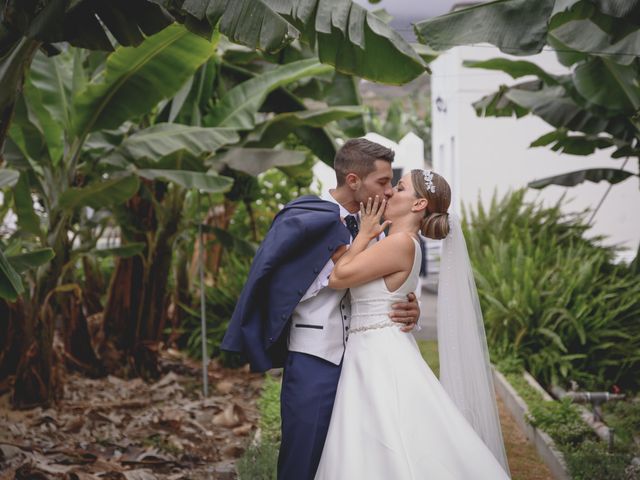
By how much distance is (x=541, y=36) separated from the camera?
529 centimetres

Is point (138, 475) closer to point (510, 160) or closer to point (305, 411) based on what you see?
point (305, 411)

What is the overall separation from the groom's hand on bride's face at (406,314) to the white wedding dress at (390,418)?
0.03 meters

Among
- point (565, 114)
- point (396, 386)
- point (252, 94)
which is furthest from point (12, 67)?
point (565, 114)

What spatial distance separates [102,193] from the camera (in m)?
7.87

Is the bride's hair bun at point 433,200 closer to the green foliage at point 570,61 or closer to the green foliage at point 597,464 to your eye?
the green foliage at point 570,61

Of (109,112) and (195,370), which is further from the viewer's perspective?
(195,370)

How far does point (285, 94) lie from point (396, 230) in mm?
5836

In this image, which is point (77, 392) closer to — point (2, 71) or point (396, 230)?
point (2, 71)

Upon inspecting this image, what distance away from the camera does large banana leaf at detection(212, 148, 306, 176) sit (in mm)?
9352

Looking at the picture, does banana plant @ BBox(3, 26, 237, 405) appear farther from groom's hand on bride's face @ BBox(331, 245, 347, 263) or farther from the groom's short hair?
groom's hand on bride's face @ BBox(331, 245, 347, 263)

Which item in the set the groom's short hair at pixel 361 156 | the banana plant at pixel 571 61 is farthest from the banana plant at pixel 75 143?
the groom's short hair at pixel 361 156

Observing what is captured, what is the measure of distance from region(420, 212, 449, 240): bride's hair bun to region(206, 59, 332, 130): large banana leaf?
15.2 feet

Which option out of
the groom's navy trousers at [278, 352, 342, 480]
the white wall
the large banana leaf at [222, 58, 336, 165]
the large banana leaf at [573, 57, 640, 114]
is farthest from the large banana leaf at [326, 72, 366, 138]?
the white wall

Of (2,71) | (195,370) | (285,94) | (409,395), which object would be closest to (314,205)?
(409,395)
